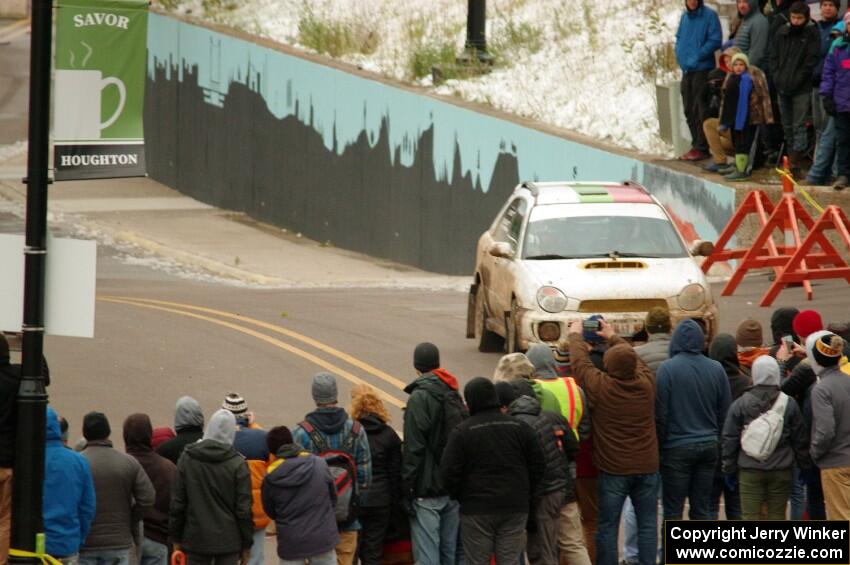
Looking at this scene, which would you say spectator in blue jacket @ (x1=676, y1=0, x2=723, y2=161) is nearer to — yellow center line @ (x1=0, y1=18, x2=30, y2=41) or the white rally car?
the white rally car

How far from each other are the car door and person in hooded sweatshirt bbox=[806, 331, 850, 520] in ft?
20.3

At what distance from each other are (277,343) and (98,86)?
9957mm

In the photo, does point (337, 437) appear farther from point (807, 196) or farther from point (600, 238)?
point (807, 196)

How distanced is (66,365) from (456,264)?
43.2ft

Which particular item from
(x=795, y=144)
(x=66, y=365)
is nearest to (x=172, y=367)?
(x=66, y=365)

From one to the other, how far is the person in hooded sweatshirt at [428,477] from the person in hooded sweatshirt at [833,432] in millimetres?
2330

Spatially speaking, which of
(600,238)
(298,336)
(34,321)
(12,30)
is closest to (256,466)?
(34,321)

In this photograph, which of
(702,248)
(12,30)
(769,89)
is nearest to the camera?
(702,248)

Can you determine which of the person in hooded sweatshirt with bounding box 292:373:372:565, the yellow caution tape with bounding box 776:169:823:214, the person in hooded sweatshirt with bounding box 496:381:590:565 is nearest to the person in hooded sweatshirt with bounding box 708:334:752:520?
the person in hooded sweatshirt with bounding box 496:381:590:565

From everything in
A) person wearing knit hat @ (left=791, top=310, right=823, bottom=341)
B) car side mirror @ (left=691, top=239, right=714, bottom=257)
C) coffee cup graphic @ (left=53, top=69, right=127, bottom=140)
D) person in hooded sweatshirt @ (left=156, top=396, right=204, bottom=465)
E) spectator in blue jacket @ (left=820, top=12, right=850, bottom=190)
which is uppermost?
spectator in blue jacket @ (left=820, top=12, right=850, bottom=190)

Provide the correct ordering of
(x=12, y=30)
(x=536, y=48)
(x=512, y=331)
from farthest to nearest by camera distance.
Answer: (x=12, y=30), (x=536, y=48), (x=512, y=331)

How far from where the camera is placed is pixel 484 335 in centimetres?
1788

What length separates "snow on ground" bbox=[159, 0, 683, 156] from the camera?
28.0m

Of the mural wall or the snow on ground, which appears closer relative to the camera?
the mural wall
